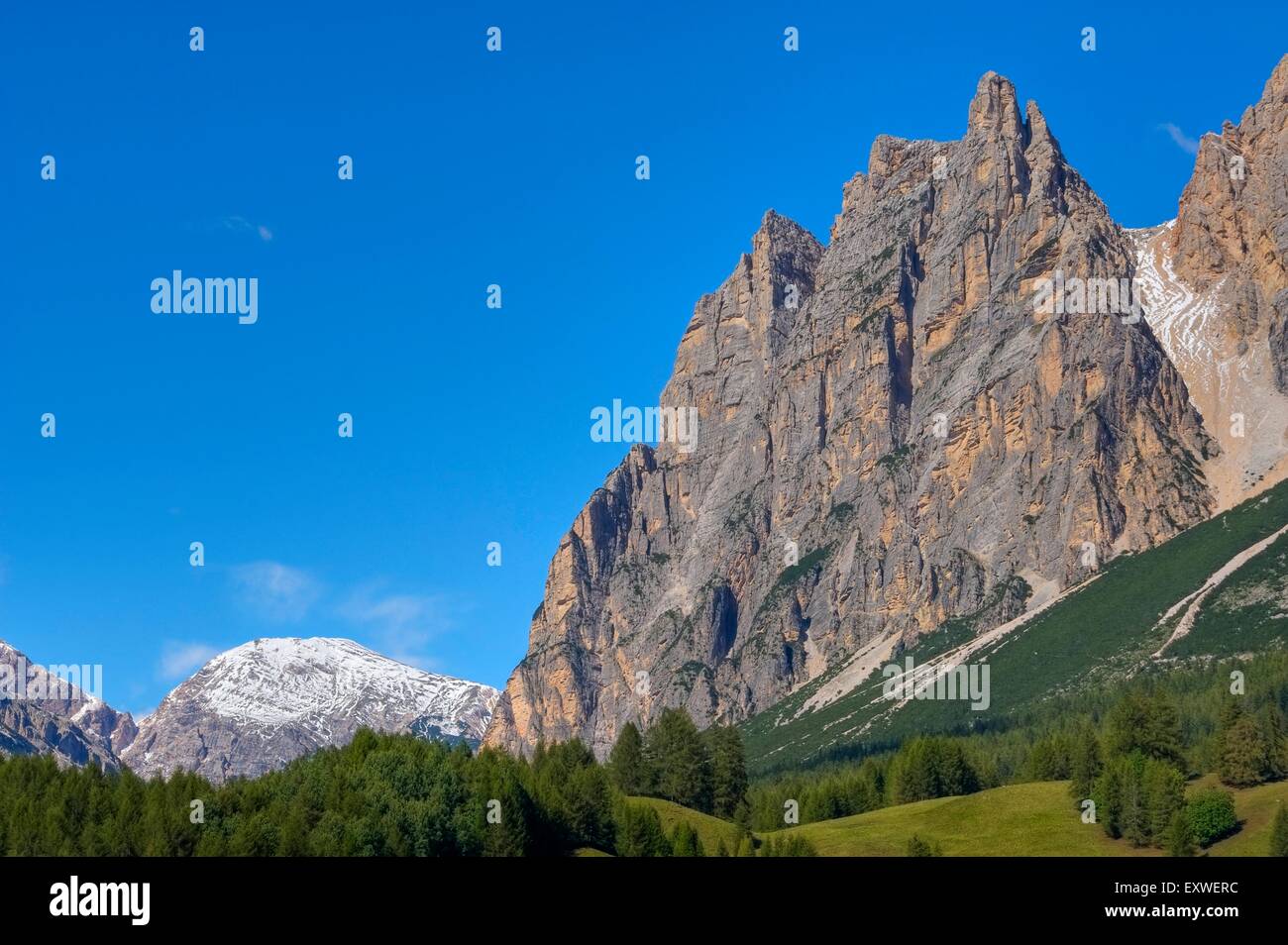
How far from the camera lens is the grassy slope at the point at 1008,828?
13212 centimetres

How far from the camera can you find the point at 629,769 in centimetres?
15438

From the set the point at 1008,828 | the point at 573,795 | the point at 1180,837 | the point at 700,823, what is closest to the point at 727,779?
the point at 700,823

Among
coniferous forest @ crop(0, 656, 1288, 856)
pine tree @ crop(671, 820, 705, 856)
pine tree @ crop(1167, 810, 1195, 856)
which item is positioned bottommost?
pine tree @ crop(1167, 810, 1195, 856)

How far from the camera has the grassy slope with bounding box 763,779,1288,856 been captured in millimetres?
132125

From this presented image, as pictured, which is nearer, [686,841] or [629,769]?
[686,841]

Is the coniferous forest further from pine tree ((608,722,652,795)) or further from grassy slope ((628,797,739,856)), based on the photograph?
grassy slope ((628,797,739,856))

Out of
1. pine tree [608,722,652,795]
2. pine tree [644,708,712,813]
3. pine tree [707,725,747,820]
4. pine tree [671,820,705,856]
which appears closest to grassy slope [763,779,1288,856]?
pine tree [707,725,747,820]

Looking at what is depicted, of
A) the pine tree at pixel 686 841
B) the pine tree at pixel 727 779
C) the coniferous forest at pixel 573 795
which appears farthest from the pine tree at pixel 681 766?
the pine tree at pixel 686 841

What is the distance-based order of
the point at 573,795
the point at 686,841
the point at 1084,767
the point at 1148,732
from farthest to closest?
the point at 1148,732, the point at 1084,767, the point at 573,795, the point at 686,841

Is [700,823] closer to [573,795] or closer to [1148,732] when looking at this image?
[573,795]

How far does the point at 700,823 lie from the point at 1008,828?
97.2 ft

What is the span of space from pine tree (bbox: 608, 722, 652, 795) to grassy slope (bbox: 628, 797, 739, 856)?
4891 millimetres
